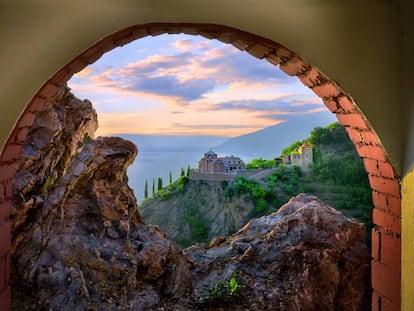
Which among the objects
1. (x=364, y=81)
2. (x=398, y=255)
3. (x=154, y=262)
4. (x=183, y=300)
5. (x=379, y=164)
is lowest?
(x=183, y=300)

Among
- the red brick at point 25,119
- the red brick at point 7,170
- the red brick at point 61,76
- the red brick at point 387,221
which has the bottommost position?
the red brick at point 387,221

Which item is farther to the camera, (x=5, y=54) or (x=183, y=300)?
(x=183, y=300)

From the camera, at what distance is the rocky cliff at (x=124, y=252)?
12.5ft

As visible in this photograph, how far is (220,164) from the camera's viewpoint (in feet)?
40.1

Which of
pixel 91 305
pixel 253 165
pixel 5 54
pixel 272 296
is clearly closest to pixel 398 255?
pixel 5 54

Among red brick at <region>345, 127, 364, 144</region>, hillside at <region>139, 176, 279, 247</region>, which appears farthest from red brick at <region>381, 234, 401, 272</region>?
hillside at <region>139, 176, 279, 247</region>

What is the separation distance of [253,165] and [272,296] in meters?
8.30

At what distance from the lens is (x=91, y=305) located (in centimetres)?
371

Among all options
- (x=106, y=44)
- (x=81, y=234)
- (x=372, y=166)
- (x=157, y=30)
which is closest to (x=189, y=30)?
(x=157, y=30)

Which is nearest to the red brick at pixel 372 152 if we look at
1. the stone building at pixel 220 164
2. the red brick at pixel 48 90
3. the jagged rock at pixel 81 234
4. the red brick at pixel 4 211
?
the red brick at pixel 48 90

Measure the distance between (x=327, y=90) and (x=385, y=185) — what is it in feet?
1.59

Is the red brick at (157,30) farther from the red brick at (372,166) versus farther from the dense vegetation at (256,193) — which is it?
the dense vegetation at (256,193)

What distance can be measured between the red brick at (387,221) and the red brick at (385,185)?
102mm

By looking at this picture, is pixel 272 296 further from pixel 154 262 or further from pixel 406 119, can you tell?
pixel 406 119
